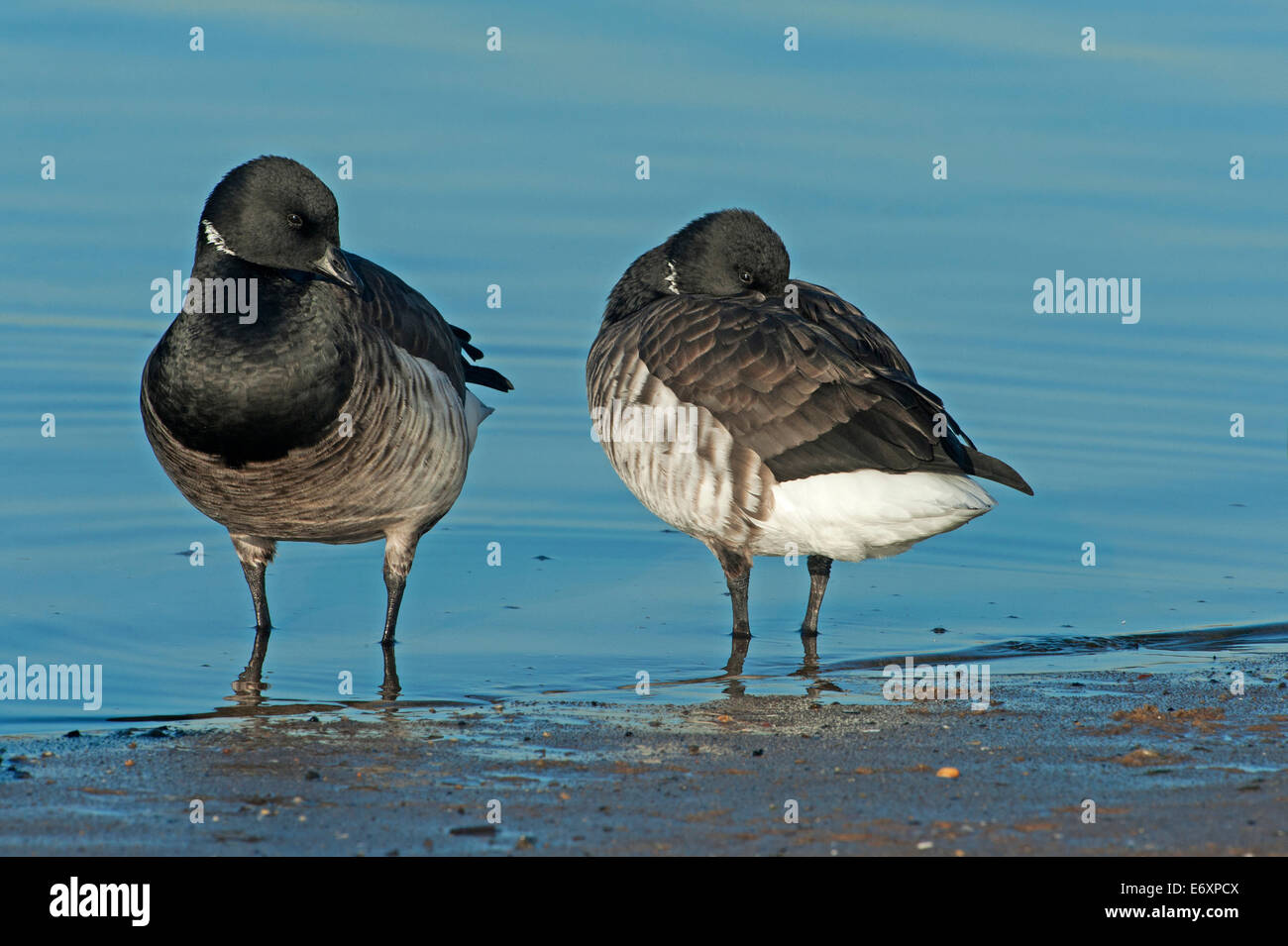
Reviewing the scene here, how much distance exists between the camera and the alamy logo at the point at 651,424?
8547mm

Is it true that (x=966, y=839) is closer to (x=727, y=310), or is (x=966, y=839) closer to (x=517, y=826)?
(x=517, y=826)

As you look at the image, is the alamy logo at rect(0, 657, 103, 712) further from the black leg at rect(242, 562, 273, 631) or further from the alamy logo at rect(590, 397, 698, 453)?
the alamy logo at rect(590, 397, 698, 453)

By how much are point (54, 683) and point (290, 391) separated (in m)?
1.74

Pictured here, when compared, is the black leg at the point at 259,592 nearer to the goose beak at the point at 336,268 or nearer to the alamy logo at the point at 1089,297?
the goose beak at the point at 336,268

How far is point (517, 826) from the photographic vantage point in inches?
209

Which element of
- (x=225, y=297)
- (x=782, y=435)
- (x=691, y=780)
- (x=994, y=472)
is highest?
(x=225, y=297)

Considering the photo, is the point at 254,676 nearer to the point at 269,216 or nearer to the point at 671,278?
the point at 269,216

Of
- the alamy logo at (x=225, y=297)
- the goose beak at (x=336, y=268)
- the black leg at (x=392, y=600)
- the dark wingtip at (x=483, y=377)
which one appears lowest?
the black leg at (x=392, y=600)

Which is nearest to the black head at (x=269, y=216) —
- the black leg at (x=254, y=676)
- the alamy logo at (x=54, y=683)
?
the black leg at (x=254, y=676)

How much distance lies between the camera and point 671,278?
31.6ft

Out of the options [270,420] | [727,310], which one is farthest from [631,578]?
[270,420]

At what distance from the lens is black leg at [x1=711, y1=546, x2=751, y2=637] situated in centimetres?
893

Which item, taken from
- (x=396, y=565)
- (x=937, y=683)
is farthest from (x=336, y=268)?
(x=937, y=683)

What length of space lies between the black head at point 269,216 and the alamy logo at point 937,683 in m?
3.45
